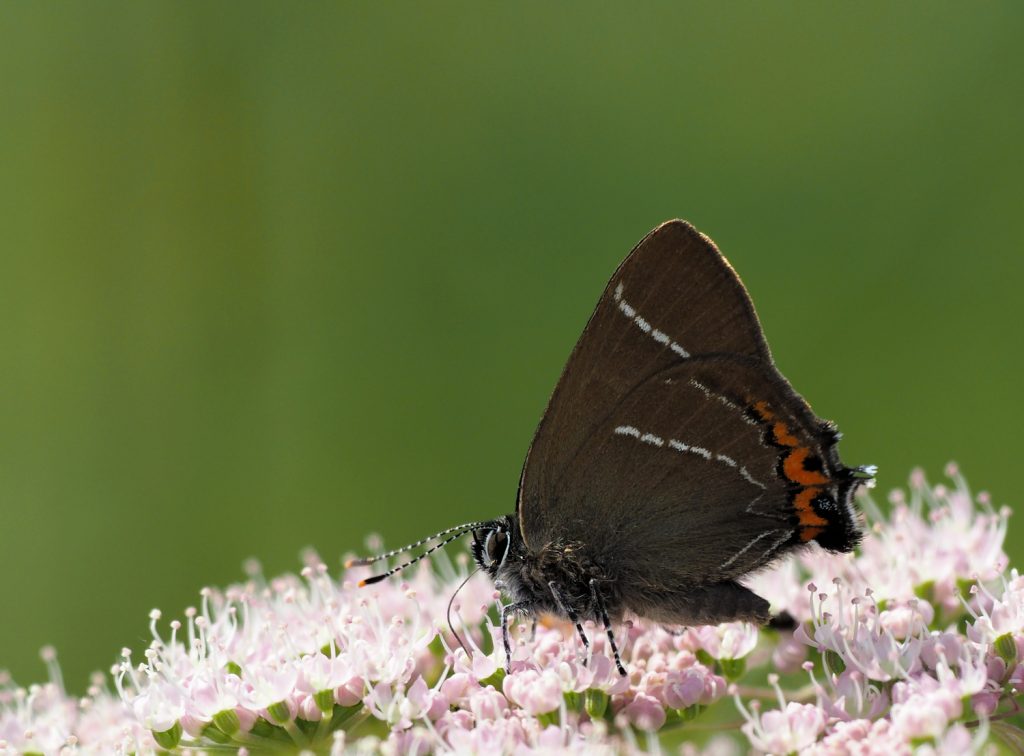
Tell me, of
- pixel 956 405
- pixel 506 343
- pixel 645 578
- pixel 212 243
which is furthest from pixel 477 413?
pixel 645 578

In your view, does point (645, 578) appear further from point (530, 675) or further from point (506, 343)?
point (506, 343)

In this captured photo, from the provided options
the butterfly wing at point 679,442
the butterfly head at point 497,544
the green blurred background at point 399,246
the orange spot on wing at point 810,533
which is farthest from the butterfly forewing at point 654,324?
the green blurred background at point 399,246

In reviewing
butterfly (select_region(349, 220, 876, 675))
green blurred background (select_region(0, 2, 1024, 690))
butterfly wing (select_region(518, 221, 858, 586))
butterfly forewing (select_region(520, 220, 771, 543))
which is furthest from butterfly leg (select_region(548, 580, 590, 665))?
green blurred background (select_region(0, 2, 1024, 690))

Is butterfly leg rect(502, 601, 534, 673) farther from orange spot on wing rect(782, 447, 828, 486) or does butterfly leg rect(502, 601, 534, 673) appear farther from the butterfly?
orange spot on wing rect(782, 447, 828, 486)

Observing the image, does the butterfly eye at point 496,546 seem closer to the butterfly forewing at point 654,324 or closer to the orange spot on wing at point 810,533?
the butterfly forewing at point 654,324

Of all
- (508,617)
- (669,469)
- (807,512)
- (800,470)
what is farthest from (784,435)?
(508,617)

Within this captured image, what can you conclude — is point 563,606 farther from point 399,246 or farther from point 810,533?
point 399,246
